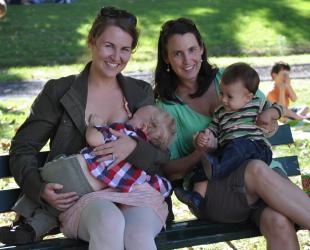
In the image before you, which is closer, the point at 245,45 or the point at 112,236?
the point at 112,236

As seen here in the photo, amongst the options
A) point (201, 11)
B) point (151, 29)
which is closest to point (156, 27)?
point (151, 29)

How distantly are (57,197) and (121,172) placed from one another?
0.34m

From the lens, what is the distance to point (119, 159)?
128 inches

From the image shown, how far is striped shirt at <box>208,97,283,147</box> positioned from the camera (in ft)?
11.6

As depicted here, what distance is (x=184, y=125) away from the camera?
149 inches

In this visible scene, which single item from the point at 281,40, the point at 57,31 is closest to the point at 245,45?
the point at 281,40

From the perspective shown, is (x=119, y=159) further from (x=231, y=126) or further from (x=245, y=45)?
(x=245, y=45)

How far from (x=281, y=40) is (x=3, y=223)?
11525 mm

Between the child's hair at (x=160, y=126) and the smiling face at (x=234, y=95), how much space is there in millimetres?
338

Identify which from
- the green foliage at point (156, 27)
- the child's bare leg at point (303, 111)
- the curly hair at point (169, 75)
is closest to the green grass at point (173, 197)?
the child's bare leg at point (303, 111)

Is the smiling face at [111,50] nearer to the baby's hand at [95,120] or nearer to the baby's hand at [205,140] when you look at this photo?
the baby's hand at [95,120]

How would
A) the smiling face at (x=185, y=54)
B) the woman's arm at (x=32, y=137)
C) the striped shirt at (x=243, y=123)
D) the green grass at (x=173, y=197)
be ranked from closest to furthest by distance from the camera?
1. the woman's arm at (x=32, y=137)
2. the striped shirt at (x=243, y=123)
3. the smiling face at (x=185, y=54)
4. the green grass at (x=173, y=197)

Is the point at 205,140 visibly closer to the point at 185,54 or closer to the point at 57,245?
the point at 185,54

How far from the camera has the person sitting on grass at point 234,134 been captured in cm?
344
